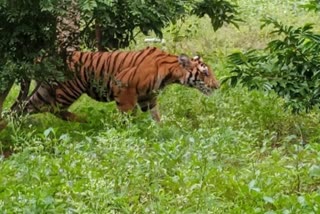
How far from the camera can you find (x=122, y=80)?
7.20 m

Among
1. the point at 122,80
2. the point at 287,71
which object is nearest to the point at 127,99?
the point at 122,80

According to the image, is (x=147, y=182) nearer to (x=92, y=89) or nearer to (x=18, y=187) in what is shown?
(x=18, y=187)

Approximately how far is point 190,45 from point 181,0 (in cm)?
398

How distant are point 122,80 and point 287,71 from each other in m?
1.70

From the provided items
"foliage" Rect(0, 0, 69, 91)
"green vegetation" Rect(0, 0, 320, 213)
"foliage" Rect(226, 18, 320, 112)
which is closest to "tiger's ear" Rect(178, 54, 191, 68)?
"green vegetation" Rect(0, 0, 320, 213)

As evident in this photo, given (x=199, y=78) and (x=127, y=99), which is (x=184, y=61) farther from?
(x=127, y=99)

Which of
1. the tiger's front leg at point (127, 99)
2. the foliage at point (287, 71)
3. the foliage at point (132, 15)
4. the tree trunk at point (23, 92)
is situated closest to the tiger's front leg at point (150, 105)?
the tiger's front leg at point (127, 99)

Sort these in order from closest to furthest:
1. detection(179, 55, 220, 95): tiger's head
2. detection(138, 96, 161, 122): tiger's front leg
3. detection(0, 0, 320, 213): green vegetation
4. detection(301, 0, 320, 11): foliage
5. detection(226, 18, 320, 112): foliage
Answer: detection(0, 0, 320, 213): green vegetation, detection(301, 0, 320, 11): foliage, detection(226, 18, 320, 112): foliage, detection(138, 96, 161, 122): tiger's front leg, detection(179, 55, 220, 95): tiger's head

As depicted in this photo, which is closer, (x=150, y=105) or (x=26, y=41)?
(x=26, y=41)

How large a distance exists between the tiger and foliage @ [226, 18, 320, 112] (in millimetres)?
1166

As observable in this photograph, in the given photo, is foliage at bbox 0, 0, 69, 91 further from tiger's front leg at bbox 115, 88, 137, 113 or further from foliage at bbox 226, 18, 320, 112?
foliage at bbox 226, 18, 320, 112

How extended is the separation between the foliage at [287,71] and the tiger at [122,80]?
1.17m

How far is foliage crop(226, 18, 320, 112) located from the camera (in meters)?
6.04

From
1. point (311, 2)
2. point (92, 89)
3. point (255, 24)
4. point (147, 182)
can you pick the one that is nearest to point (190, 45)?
point (255, 24)
